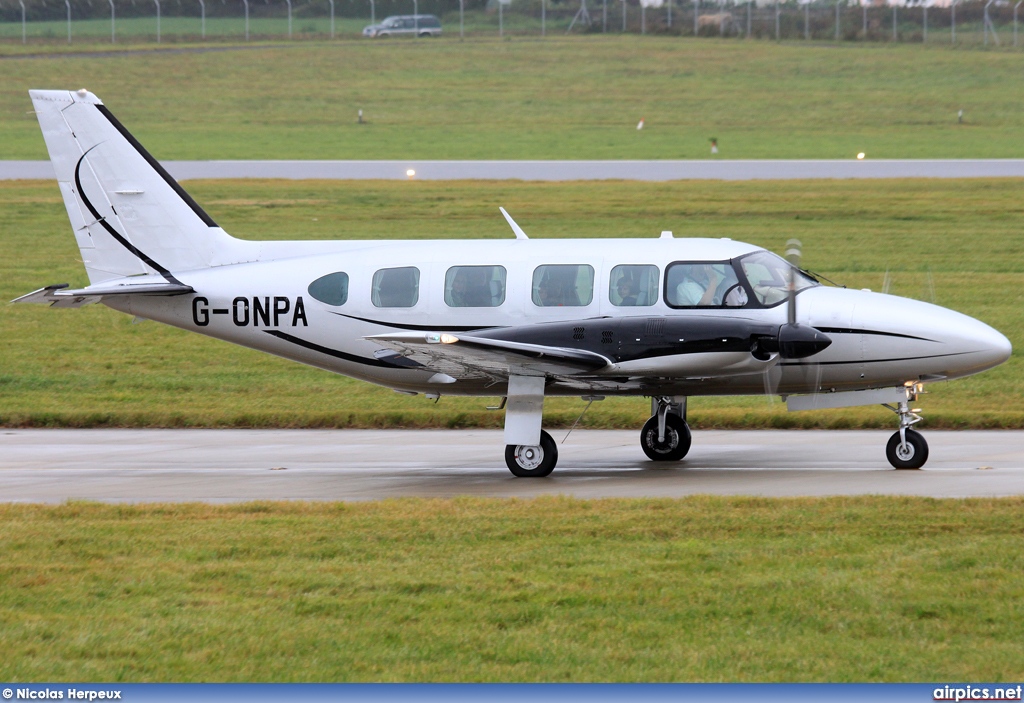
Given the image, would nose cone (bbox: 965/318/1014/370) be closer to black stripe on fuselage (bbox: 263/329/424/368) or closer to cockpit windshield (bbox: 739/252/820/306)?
cockpit windshield (bbox: 739/252/820/306)

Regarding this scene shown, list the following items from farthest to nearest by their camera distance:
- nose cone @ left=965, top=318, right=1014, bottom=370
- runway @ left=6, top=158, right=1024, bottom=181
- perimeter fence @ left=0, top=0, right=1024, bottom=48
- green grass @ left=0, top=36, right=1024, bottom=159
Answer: perimeter fence @ left=0, top=0, right=1024, bottom=48 < green grass @ left=0, top=36, right=1024, bottom=159 < runway @ left=6, top=158, right=1024, bottom=181 < nose cone @ left=965, top=318, right=1014, bottom=370

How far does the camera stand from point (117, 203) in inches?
677

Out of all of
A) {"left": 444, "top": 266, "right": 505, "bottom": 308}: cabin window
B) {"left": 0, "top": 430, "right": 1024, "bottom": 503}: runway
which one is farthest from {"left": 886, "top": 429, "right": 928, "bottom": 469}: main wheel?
{"left": 444, "top": 266, "right": 505, "bottom": 308}: cabin window

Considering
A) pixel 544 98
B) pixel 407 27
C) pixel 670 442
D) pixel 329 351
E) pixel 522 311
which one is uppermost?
pixel 407 27

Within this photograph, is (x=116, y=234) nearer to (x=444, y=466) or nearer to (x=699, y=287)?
(x=444, y=466)

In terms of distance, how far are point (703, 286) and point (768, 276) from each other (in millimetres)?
755

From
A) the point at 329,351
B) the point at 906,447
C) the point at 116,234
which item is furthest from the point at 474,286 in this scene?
the point at 906,447

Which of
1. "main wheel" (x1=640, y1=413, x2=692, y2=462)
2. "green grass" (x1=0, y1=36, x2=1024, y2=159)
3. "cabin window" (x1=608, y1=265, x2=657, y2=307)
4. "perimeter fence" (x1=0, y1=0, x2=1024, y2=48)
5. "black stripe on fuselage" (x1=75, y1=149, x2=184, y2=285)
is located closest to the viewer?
"cabin window" (x1=608, y1=265, x2=657, y2=307)

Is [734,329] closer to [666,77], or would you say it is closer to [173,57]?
[666,77]

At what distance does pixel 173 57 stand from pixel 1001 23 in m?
55.5

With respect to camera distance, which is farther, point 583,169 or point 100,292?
point 583,169

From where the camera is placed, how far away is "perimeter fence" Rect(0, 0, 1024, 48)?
90812mm

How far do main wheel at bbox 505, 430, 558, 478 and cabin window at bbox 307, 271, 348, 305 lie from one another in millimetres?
2883

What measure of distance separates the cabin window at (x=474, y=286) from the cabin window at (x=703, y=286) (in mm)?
2004
